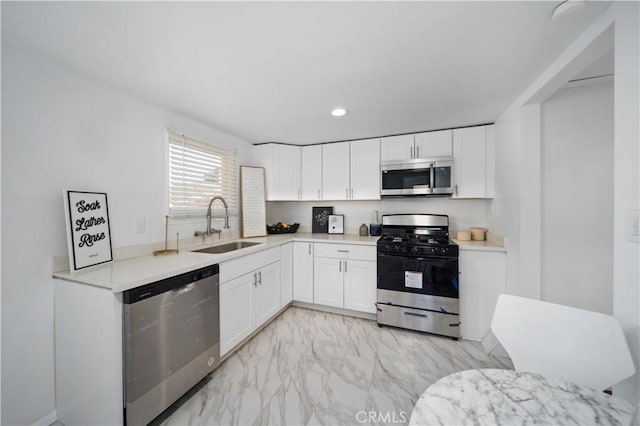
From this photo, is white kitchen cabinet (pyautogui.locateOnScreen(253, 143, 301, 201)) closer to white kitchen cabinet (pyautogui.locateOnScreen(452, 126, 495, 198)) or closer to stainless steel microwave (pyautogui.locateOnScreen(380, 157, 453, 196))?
stainless steel microwave (pyautogui.locateOnScreen(380, 157, 453, 196))

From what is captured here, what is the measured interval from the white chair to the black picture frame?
2.55m

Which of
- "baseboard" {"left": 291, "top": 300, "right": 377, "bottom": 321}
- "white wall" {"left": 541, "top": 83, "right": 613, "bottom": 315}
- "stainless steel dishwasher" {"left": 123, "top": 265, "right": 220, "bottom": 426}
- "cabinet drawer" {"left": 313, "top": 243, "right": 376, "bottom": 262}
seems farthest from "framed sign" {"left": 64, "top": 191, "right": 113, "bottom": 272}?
"white wall" {"left": 541, "top": 83, "right": 613, "bottom": 315}

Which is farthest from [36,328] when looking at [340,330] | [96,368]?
[340,330]

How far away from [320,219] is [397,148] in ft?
4.84

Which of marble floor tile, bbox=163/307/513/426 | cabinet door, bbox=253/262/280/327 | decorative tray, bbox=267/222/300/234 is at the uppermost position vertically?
decorative tray, bbox=267/222/300/234

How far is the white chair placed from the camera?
2.78 feet

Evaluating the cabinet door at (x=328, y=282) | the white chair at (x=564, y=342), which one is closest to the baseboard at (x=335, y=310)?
the cabinet door at (x=328, y=282)

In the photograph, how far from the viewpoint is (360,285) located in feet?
8.81

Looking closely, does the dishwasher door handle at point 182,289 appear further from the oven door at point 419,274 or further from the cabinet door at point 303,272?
the oven door at point 419,274

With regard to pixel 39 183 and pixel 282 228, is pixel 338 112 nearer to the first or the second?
pixel 282 228

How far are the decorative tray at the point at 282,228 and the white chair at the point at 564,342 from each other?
8.83 feet

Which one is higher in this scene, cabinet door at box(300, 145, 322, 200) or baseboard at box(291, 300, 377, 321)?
cabinet door at box(300, 145, 322, 200)

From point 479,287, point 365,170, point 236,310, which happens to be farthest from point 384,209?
point 236,310

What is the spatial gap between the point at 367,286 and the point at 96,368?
2.26m
